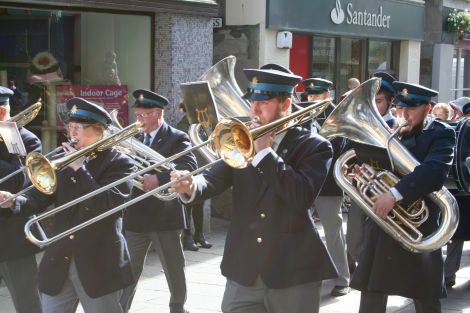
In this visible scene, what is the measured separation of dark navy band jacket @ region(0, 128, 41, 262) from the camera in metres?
5.84

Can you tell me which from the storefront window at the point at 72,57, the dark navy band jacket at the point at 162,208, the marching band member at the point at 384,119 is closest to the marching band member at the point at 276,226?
the dark navy band jacket at the point at 162,208

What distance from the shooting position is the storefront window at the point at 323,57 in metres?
14.4

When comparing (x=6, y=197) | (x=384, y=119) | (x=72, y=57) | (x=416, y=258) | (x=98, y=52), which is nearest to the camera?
(x=6, y=197)

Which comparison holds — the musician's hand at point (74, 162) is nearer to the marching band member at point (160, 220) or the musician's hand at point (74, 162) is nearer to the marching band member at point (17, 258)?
the marching band member at point (17, 258)

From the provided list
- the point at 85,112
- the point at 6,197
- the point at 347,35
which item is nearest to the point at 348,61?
the point at 347,35

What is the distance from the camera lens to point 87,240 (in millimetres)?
5148

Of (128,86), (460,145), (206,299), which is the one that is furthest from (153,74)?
(460,145)

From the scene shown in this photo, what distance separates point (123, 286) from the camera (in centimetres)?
522

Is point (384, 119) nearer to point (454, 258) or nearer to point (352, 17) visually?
point (454, 258)

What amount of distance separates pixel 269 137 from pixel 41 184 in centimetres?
142

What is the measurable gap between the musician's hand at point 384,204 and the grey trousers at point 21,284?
7.85 feet

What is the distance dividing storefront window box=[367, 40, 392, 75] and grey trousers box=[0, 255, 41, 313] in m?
11.2

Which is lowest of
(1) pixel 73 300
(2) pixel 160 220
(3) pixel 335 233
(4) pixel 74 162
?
(3) pixel 335 233

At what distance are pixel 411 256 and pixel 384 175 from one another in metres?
0.55
